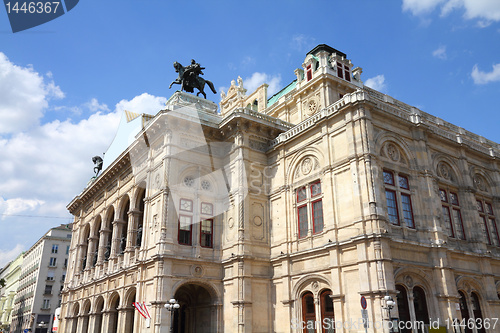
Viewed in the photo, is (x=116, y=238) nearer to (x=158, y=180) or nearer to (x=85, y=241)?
(x=158, y=180)

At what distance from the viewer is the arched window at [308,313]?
22.6 metres

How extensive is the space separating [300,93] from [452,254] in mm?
16474

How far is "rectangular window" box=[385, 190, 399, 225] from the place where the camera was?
22172 mm

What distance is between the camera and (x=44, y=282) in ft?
243

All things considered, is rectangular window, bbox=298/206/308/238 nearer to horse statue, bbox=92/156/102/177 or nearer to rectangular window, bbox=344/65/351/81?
rectangular window, bbox=344/65/351/81

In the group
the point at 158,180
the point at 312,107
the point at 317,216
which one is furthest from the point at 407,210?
the point at 158,180

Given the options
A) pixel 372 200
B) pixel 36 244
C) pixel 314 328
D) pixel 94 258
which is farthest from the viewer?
pixel 36 244

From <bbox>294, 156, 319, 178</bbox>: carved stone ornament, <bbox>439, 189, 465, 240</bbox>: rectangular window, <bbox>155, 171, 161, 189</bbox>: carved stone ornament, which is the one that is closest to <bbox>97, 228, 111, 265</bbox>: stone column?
<bbox>155, 171, 161, 189</bbox>: carved stone ornament

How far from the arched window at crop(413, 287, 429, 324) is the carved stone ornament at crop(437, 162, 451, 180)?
333 inches

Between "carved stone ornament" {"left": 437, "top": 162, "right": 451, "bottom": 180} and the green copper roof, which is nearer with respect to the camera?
"carved stone ornament" {"left": 437, "top": 162, "right": 451, "bottom": 180}

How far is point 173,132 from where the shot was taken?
2711 cm

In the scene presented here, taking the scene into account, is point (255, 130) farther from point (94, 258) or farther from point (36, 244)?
point (36, 244)

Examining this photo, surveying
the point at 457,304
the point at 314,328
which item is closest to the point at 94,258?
the point at 314,328

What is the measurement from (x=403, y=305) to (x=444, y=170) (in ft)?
34.6
